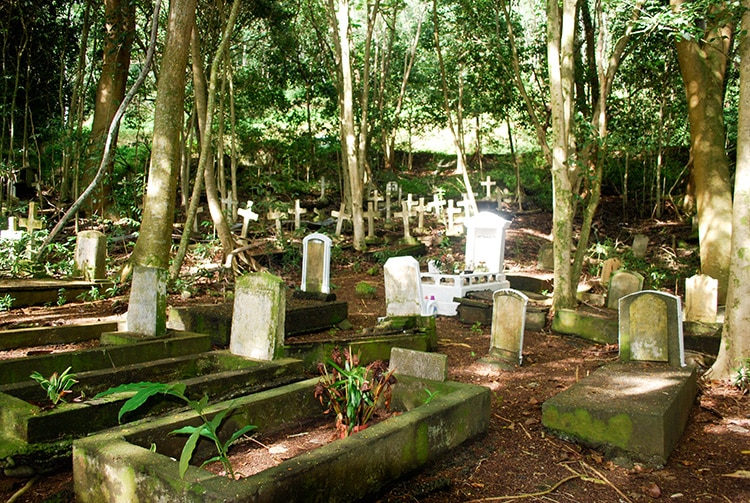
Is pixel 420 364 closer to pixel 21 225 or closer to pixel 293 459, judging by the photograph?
pixel 293 459

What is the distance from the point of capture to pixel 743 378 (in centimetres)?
600

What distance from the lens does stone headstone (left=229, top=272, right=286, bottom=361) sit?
5406 millimetres

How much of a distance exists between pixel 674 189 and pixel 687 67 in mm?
11214

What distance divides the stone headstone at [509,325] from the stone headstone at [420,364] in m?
2.27

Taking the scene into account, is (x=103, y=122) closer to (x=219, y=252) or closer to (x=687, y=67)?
(x=219, y=252)

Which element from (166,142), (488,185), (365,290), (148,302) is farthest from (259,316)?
(488,185)

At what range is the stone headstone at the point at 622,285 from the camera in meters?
9.21

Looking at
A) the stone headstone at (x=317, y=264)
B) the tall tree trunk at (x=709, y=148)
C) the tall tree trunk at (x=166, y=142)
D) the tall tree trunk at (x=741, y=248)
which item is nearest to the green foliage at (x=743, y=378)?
the tall tree trunk at (x=741, y=248)

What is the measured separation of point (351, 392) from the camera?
4449 millimetres

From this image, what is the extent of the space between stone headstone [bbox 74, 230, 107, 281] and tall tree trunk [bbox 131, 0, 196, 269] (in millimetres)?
1845

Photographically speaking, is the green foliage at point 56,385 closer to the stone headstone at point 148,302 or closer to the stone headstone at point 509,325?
the stone headstone at point 148,302

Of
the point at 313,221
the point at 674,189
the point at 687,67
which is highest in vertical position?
the point at 687,67

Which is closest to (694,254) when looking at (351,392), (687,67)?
(687,67)

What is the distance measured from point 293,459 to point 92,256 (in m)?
8.05
